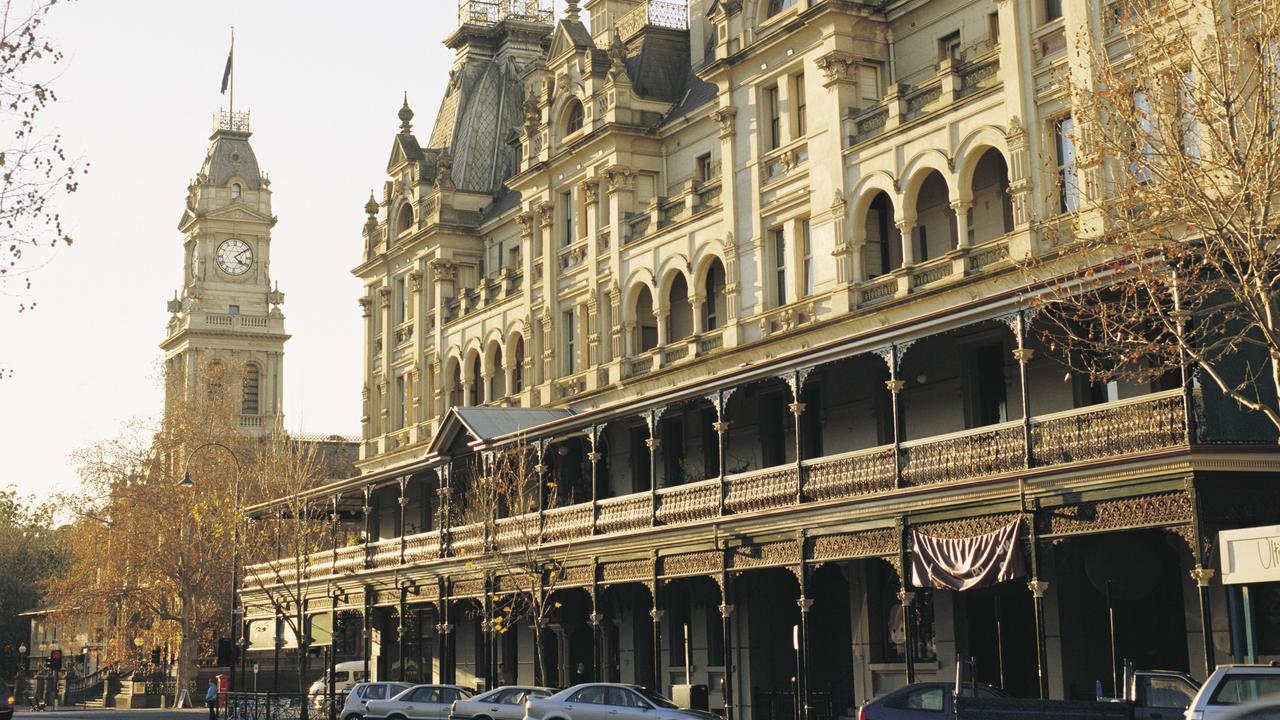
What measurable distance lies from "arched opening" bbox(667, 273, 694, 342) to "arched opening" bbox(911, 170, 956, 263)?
930 centimetres

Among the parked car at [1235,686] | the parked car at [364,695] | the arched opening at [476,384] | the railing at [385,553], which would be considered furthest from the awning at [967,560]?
the arched opening at [476,384]

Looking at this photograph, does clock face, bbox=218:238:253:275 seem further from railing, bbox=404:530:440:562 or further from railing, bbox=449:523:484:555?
railing, bbox=449:523:484:555

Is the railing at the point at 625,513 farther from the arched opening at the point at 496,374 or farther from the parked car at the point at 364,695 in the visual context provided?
the arched opening at the point at 496,374

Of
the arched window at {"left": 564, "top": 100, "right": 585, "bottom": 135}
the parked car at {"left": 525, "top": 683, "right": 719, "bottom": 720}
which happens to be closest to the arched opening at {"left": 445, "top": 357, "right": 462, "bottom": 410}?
the arched window at {"left": 564, "top": 100, "right": 585, "bottom": 135}

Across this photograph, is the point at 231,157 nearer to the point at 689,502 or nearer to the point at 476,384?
the point at 476,384

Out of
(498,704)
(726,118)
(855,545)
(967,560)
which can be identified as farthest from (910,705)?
(726,118)

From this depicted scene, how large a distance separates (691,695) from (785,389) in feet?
23.3

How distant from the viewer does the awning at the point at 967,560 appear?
25.8 meters

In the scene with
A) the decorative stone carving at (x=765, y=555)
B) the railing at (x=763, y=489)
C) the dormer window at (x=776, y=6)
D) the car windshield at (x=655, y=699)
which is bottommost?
the car windshield at (x=655, y=699)

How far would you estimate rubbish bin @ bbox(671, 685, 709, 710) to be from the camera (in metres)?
36.3

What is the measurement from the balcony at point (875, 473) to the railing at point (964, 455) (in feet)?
0.05

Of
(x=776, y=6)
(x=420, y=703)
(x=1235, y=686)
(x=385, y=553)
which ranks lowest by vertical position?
(x=420, y=703)

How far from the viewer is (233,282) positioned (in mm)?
109375

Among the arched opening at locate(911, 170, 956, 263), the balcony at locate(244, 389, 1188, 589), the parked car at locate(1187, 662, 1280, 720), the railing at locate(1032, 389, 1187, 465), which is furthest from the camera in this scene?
the arched opening at locate(911, 170, 956, 263)
